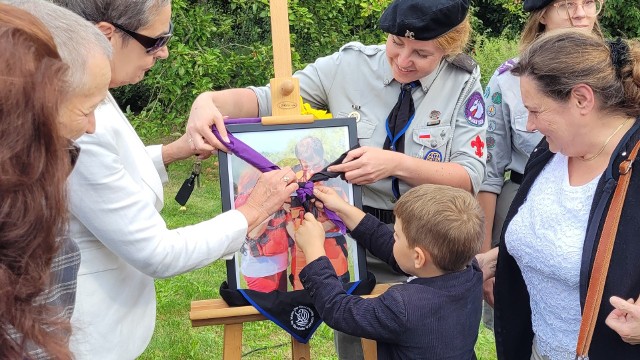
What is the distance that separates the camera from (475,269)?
2.51 meters

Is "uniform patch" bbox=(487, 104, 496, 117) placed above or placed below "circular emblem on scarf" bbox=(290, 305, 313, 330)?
above

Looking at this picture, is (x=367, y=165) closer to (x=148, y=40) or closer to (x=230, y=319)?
(x=230, y=319)

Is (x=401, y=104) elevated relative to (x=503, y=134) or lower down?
elevated

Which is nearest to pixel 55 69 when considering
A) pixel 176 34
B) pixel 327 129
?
pixel 327 129

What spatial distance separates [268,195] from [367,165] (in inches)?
15.2

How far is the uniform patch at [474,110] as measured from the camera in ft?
9.08

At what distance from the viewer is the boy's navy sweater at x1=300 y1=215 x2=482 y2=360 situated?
7.50 ft

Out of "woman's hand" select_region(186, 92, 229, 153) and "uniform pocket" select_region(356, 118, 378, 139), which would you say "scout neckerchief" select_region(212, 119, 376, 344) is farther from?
"uniform pocket" select_region(356, 118, 378, 139)

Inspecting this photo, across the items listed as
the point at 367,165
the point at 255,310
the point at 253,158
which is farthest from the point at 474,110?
the point at 255,310

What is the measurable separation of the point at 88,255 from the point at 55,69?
1070mm

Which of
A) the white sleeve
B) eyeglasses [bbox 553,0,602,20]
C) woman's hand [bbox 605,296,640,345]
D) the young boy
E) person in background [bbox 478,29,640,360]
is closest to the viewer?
the white sleeve

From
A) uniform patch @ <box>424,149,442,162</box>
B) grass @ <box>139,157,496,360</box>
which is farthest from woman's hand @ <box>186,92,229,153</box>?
grass @ <box>139,157,496,360</box>

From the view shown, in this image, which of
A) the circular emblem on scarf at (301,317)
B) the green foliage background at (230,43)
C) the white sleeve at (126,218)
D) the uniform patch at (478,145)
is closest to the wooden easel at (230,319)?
the circular emblem on scarf at (301,317)

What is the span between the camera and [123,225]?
1.95 m
